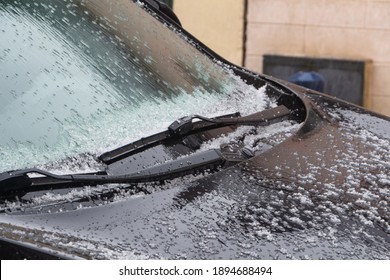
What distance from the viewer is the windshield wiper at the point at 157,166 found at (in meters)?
2.21

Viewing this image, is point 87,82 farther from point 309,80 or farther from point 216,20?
point 216,20

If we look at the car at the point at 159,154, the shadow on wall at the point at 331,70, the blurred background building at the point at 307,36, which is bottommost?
the shadow on wall at the point at 331,70

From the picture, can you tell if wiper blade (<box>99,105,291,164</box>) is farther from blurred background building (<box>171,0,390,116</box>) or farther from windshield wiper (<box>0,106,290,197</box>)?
blurred background building (<box>171,0,390,116</box>)

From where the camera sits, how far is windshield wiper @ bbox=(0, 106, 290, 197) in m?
2.21

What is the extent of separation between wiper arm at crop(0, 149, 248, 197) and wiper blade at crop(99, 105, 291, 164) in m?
0.09

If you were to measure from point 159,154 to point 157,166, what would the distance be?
105mm

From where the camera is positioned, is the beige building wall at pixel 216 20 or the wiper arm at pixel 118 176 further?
the beige building wall at pixel 216 20

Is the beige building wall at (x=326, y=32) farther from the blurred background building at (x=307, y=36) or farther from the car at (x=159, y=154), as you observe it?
the car at (x=159, y=154)

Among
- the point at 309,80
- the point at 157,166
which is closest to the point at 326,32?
the point at 309,80

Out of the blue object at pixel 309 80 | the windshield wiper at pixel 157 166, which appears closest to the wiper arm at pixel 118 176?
the windshield wiper at pixel 157 166

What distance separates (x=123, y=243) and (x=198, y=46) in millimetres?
1384

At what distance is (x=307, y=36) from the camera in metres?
9.14

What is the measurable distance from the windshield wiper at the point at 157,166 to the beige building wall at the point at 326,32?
6288mm

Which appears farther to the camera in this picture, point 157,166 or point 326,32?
point 326,32
